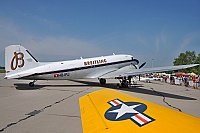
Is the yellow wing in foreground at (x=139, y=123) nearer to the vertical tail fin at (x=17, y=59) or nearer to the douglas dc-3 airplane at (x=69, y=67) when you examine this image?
the douglas dc-3 airplane at (x=69, y=67)

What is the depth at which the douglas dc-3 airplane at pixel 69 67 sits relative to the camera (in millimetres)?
14117

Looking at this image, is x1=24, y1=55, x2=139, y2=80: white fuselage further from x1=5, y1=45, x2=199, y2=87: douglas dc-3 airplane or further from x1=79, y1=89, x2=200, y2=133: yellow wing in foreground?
x1=79, y1=89, x2=200, y2=133: yellow wing in foreground

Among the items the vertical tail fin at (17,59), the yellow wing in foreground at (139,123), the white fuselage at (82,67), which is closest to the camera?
the yellow wing in foreground at (139,123)

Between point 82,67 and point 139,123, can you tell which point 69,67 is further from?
point 139,123

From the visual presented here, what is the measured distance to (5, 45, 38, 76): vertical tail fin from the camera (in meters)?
14.1

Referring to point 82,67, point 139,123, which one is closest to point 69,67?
point 82,67

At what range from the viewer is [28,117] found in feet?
18.6

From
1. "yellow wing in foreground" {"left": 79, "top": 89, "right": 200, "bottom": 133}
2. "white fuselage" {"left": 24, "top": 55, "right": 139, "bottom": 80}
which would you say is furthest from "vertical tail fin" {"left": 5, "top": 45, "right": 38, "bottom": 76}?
"yellow wing in foreground" {"left": 79, "top": 89, "right": 200, "bottom": 133}

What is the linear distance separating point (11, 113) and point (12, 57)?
383 inches

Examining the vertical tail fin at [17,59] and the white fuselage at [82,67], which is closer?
the vertical tail fin at [17,59]

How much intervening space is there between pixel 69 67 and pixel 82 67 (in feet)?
5.12

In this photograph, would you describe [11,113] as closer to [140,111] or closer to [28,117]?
[28,117]

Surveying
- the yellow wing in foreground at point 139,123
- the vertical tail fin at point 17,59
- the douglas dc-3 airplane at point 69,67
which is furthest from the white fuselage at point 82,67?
the yellow wing in foreground at point 139,123

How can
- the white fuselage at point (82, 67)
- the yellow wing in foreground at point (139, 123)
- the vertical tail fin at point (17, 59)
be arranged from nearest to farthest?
the yellow wing in foreground at point (139, 123) → the vertical tail fin at point (17, 59) → the white fuselage at point (82, 67)
